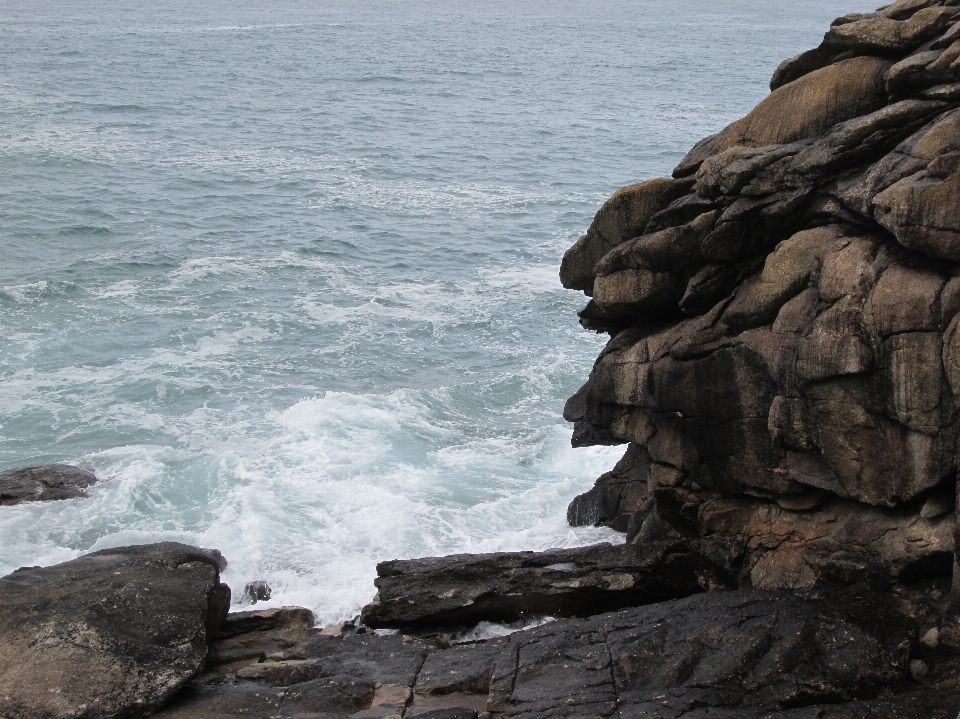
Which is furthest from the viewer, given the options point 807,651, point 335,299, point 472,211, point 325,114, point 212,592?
point 325,114

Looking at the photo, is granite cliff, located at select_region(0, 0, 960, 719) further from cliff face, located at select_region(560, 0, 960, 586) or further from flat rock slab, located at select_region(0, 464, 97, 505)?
A: flat rock slab, located at select_region(0, 464, 97, 505)

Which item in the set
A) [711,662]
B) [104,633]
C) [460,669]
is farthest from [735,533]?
[104,633]

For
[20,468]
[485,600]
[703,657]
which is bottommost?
[20,468]

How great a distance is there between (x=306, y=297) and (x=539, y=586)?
26.9m

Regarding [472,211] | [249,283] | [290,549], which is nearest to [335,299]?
[249,283]

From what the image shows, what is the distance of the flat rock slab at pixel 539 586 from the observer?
18641 millimetres

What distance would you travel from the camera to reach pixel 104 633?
16469 mm

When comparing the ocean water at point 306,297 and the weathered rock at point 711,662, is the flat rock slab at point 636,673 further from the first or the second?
the ocean water at point 306,297

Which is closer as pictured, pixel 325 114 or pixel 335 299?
pixel 335 299

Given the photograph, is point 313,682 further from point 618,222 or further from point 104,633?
point 618,222

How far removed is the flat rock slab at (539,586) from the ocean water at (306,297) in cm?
261

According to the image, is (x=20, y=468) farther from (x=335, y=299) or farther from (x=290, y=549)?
(x=335, y=299)

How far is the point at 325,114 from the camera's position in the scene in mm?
80438

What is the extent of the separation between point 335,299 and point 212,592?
2582 cm
